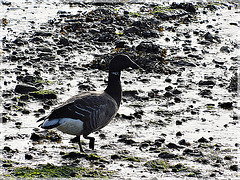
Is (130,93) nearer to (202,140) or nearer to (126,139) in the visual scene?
(126,139)

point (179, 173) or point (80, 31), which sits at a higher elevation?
point (80, 31)

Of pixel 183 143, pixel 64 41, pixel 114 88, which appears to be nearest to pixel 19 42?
pixel 64 41

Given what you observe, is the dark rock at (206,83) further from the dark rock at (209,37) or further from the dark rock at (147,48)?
the dark rock at (209,37)

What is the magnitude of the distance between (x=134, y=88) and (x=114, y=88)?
134 inches

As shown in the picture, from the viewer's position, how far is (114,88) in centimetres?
1127

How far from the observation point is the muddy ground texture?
9508mm

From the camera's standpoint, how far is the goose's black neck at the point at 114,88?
1116 cm

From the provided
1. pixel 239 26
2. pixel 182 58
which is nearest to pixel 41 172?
pixel 182 58

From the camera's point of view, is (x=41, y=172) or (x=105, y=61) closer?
(x=41, y=172)

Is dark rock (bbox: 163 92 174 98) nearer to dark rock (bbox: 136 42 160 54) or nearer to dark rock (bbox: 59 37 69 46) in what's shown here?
dark rock (bbox: 136 42 160 54)

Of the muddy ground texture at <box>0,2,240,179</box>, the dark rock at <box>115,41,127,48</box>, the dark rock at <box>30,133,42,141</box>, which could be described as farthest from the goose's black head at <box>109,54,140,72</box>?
the dark rock at <box>115,41,127,48</box>

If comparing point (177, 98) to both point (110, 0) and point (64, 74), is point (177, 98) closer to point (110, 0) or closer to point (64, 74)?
point (64, 74)

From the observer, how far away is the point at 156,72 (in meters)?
16.1

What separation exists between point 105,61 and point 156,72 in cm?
189
